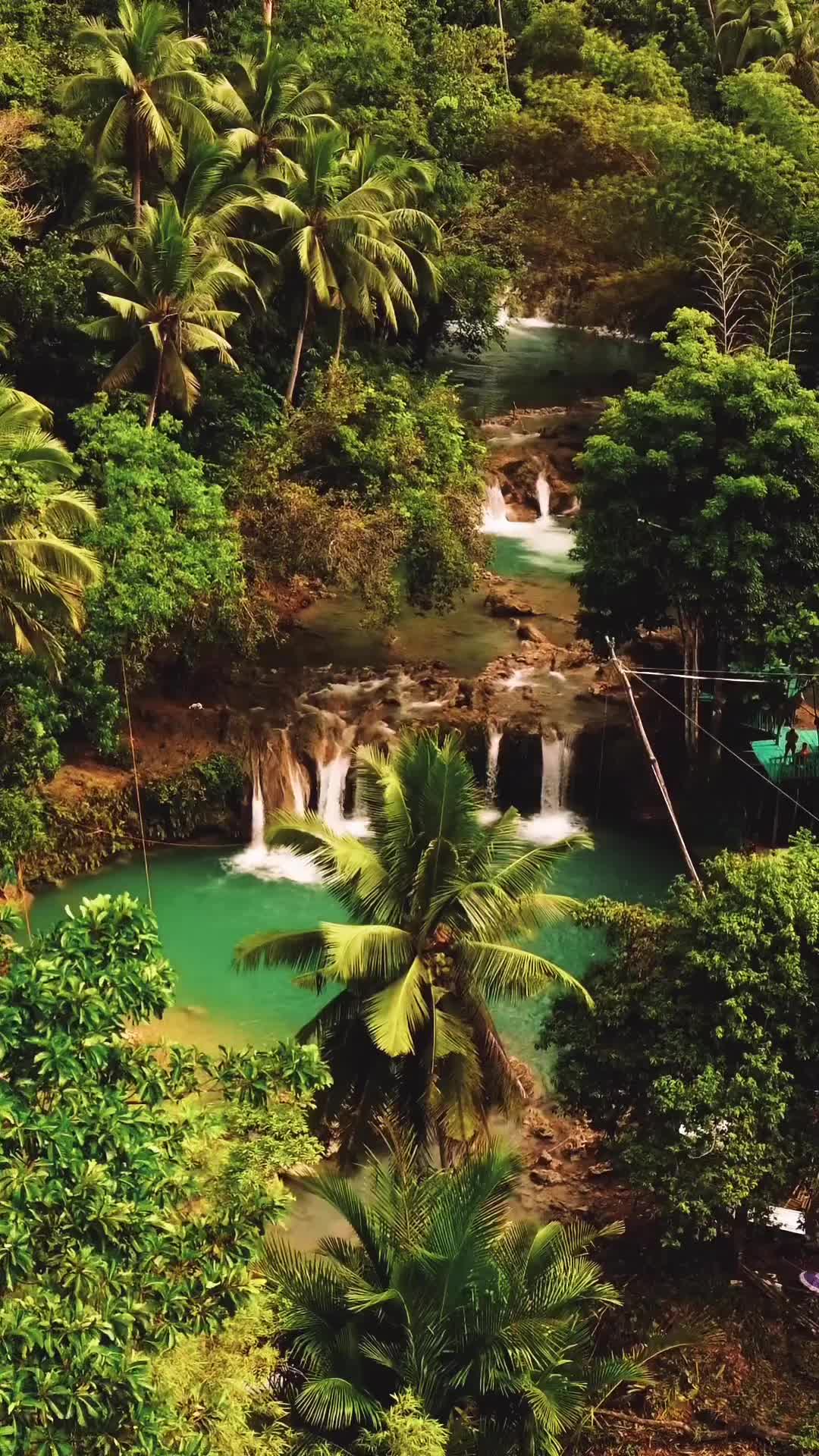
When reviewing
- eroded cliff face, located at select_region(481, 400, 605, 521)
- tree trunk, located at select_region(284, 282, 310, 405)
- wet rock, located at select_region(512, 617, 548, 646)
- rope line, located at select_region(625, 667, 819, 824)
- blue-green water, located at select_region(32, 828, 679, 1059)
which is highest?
tree trunk, located at select_region(284, 282, 310, 405)

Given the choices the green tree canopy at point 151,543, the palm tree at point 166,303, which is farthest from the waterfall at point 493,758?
the palm tree at point 166,303

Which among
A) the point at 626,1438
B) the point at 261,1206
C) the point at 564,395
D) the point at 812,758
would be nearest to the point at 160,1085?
the point at 261,1206

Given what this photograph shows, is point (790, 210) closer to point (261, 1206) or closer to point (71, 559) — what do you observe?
point (71, 559)

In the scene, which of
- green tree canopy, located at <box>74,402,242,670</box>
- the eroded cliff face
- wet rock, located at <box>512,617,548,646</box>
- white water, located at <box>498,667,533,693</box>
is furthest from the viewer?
the eroded cliff face

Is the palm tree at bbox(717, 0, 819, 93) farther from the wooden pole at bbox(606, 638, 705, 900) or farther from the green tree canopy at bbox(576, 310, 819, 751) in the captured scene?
the wooden pole at bbox(606, 638, 705, 900)

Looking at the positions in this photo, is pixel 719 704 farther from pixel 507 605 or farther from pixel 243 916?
pixel 243 916

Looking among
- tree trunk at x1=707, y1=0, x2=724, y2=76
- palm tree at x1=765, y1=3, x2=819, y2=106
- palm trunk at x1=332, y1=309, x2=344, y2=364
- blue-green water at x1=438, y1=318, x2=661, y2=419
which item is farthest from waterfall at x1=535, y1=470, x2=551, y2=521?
tree trunk at x1=707, y1=0, x2=724, y2=76

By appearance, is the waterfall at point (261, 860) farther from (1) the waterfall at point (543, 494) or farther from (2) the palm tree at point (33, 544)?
(1) the waterfall at point (543, 494)
